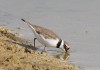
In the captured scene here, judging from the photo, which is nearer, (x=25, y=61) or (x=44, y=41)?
(x=25, y=61)

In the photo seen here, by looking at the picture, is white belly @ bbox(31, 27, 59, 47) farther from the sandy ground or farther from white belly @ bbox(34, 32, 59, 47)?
the sandy ground

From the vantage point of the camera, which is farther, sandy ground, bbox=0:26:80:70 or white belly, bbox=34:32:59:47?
white belly, bbox=34:32:59:47

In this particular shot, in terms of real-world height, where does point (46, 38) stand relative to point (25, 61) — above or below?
above

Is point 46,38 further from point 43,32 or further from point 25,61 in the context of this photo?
point 25,61

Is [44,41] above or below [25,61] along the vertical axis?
above

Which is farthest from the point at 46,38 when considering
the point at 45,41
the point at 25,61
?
the point at 25,61

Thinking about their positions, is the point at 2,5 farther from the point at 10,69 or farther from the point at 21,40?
the point at 10,69

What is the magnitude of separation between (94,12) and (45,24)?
1.71 metres

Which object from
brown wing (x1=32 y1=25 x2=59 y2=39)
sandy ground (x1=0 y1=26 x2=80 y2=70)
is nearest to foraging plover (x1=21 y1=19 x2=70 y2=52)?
brown wing (x1=32 y1=25 x2=59 y2=39)

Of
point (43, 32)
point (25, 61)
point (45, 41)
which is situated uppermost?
point (43, 32)

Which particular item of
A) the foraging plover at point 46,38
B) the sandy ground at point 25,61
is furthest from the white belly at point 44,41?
the sandy ground at point 25,61

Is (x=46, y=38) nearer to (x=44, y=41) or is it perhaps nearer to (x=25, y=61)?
(x=44, y=41)

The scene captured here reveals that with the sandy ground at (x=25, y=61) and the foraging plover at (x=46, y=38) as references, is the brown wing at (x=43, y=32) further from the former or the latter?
the sandy ground at (x=25, y=61)

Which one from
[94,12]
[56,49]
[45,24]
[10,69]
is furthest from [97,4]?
[10,69]
